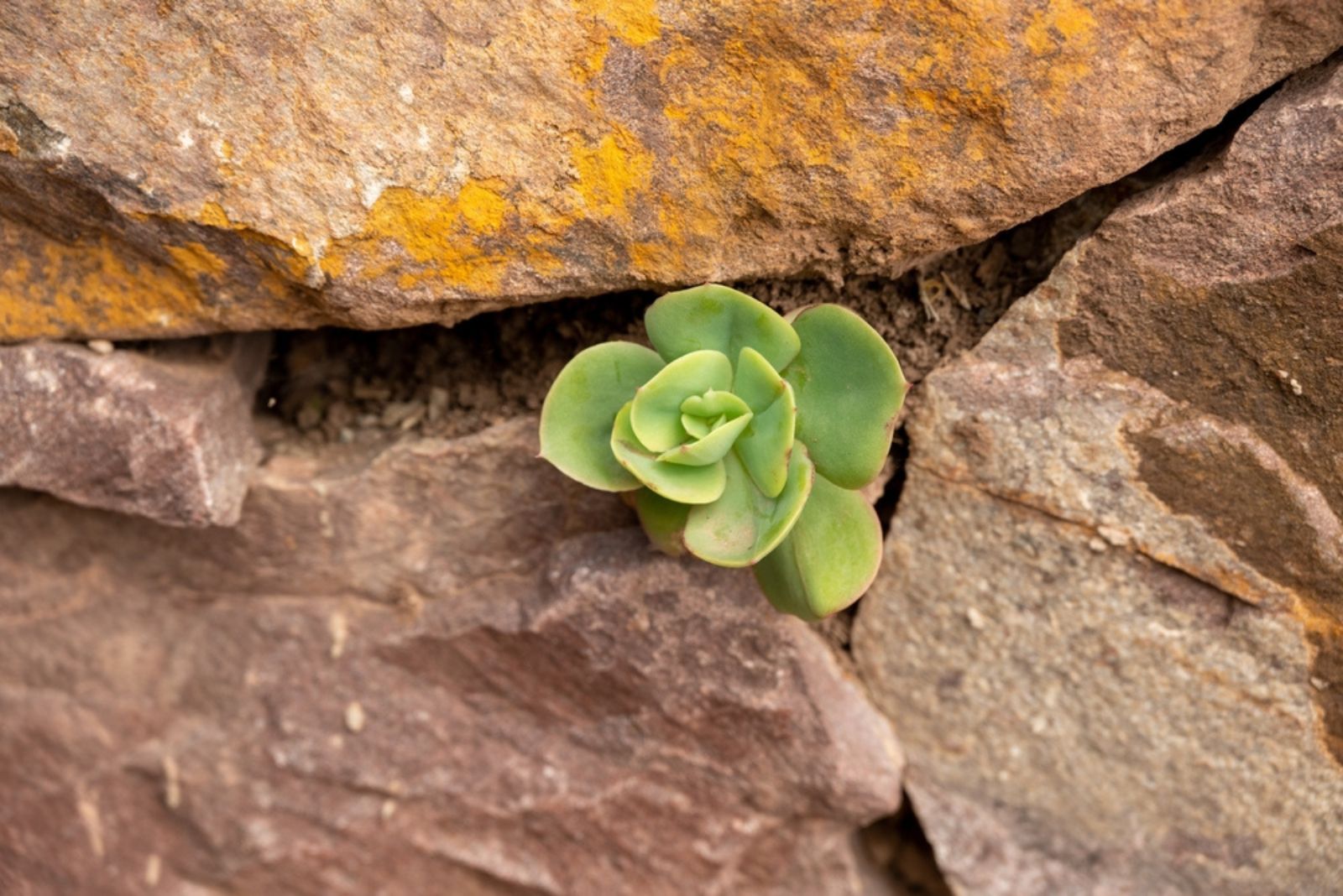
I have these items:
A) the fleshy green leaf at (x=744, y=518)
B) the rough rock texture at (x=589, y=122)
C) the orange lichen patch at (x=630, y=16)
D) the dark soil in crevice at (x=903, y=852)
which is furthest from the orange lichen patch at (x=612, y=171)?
the dark soil in crevice at (x=903, y=852)

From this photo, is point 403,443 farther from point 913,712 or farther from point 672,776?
point 913,712

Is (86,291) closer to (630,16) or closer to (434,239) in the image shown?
(434,239)

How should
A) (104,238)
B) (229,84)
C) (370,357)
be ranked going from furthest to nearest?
(370,357)
(104,238)
(229,84)

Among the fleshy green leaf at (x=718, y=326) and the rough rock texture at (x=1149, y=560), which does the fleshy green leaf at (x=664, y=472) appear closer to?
the fleshy green leaf at (x=718, y=326)

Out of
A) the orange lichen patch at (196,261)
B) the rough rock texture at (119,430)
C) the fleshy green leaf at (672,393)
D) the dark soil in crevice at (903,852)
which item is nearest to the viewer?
the fleshy green leaf at (672,393)

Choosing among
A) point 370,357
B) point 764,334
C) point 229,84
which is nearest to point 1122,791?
point 764,334
